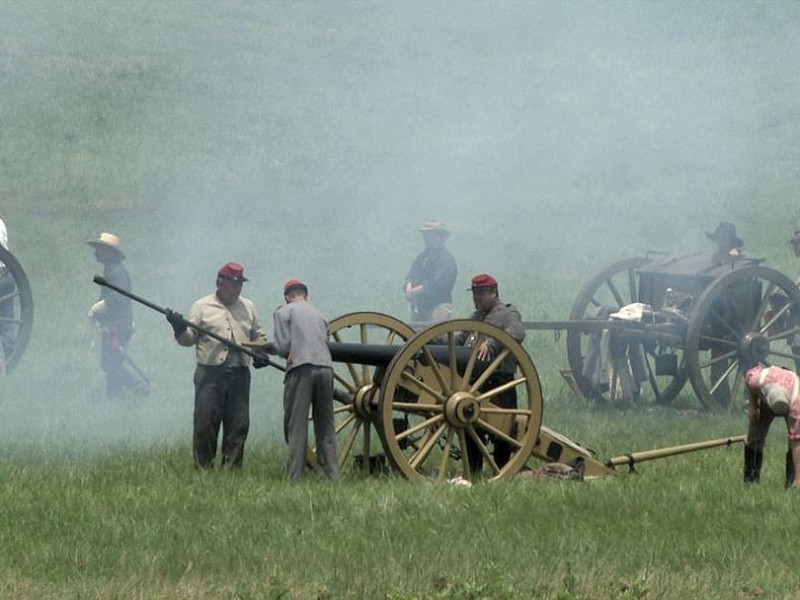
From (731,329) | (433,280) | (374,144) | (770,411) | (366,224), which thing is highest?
(374,144)

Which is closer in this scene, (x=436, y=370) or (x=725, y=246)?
(x=436, y=370)

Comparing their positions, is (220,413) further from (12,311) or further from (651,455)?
(12,311)

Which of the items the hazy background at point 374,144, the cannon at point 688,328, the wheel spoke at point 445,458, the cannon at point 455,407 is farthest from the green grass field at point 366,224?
the wheel spoke at point 445,458

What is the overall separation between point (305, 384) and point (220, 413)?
0.84 meters

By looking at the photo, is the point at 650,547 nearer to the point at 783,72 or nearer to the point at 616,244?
the point at 616,244

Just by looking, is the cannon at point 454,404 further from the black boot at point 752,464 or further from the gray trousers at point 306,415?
the black boot at point 752,464

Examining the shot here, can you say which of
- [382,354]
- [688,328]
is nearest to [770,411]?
[382,354]

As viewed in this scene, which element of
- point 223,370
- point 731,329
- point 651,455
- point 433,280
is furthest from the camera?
point 433,280

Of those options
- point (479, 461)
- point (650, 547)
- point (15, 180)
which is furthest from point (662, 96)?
point (650, 547)

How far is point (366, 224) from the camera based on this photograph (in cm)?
2975

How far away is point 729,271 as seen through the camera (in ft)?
52.1

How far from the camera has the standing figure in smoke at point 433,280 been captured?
1755 cm

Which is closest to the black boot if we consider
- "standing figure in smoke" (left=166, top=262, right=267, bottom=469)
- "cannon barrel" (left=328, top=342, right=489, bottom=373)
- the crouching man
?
the crouching man

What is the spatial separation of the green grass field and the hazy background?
10 centimetres
